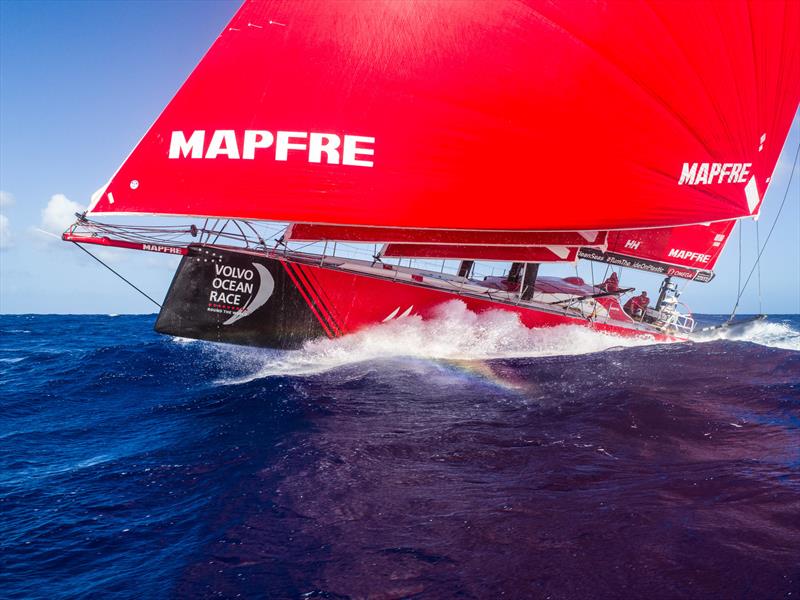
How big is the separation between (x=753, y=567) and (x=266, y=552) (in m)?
2.72

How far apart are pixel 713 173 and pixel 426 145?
6242 millimetres

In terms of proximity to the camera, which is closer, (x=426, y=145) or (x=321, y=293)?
(x=426, y=145)

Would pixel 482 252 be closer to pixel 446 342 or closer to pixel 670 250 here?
pixel 446 342

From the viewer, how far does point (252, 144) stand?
319 inches

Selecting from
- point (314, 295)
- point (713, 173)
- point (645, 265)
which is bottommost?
point (314, 295)

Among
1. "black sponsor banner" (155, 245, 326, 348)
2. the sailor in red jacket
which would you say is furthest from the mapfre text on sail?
the sailor in red jacket

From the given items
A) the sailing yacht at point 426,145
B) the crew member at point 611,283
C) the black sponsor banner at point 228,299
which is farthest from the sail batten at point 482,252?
the crew member at point 611,283

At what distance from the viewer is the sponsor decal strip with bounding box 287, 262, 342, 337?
9.95 meters

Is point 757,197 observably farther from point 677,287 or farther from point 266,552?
point 266,552

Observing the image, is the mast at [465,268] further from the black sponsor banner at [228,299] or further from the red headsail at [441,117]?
the black sponsor banner at [228,299]

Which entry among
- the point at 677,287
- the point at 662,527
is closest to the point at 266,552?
the point at 662,527

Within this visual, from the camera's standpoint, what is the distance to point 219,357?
39.0ft

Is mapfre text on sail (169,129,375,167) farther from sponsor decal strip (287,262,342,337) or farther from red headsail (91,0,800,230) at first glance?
sponsor decal strip (287,262,342,337)

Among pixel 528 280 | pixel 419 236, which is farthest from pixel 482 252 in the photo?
pixel 528 280
